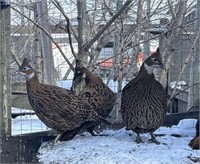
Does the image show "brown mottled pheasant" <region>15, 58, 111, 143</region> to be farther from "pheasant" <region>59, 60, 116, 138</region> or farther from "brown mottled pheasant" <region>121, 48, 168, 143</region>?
"brown mottled pheasant" <region>121, 48, 168, 143</region>

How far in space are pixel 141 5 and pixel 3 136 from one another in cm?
279

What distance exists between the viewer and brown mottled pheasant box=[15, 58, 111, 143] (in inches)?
169

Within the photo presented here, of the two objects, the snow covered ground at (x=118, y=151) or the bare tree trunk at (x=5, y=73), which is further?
the bare tree trunk at (x=5, y=73)

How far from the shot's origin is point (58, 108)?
4.31m

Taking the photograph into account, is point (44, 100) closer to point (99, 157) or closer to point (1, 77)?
point (1, 77)

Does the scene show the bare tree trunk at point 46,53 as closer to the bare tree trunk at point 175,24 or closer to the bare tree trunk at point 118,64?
the bare tree trunk at point 118,64

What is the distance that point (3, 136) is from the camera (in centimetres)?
441

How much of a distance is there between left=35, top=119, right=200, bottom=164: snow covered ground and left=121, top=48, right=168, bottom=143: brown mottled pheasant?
155 mm

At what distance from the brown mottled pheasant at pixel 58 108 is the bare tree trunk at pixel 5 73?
0.77ft

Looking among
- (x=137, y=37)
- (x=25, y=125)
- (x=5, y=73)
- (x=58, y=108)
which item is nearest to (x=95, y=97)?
(x=58, y=108)

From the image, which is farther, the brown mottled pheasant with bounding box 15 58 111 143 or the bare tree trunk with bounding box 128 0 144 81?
the bare tree trunk with bounding box 128 0 144 81

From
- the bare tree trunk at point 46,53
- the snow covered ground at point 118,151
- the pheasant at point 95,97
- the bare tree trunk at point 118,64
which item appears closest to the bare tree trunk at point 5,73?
the snow covered ground at point 118,151

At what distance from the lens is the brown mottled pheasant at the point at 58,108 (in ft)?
14.1

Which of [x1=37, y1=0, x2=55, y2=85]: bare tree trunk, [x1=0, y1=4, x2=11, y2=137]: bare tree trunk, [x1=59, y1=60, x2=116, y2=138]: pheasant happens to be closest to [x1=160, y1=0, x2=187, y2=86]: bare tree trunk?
[x1=37, y1=0, x2=55, y2=85]: bare tree trunk
